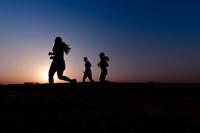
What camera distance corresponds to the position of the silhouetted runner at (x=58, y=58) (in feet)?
49.5

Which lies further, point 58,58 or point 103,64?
point 103,64

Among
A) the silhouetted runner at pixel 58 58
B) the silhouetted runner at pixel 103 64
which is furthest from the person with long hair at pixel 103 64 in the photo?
the silhouetted runner at pixel 58 58

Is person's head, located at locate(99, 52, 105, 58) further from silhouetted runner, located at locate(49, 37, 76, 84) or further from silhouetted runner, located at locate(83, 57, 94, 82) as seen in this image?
silhouetted runner, located at locate(49, 37, 76, 84)

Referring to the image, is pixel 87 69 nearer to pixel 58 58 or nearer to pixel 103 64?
pixel 103 64

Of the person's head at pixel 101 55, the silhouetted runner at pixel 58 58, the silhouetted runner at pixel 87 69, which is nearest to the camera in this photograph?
the silhouetted runner at pixel 58 58

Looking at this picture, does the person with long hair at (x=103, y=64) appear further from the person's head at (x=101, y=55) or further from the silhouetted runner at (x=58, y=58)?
the silhouetted runner at (x=58, y=58)

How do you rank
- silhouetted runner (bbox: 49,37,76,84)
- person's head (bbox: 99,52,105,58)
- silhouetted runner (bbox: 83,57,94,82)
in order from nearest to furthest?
silhouetted runner (bbox: 49,37,76,84) → person's head (bbox: 99,52,105,58) → silhouetted runner (bbox: 83,57,94,82)

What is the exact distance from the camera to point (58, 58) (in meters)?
15.3

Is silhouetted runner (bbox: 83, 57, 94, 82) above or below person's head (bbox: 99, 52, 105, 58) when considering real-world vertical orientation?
below

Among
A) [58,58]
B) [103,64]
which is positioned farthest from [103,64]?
[58,58]

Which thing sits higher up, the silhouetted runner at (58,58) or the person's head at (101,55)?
the person's head at (101,55)

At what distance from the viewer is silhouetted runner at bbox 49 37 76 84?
49.5 ft

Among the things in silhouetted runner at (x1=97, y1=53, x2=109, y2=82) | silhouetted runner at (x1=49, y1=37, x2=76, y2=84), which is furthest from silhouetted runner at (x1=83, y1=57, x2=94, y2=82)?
silhouetted runner at (x1=49, y1=37, x2=76, y2=84)
